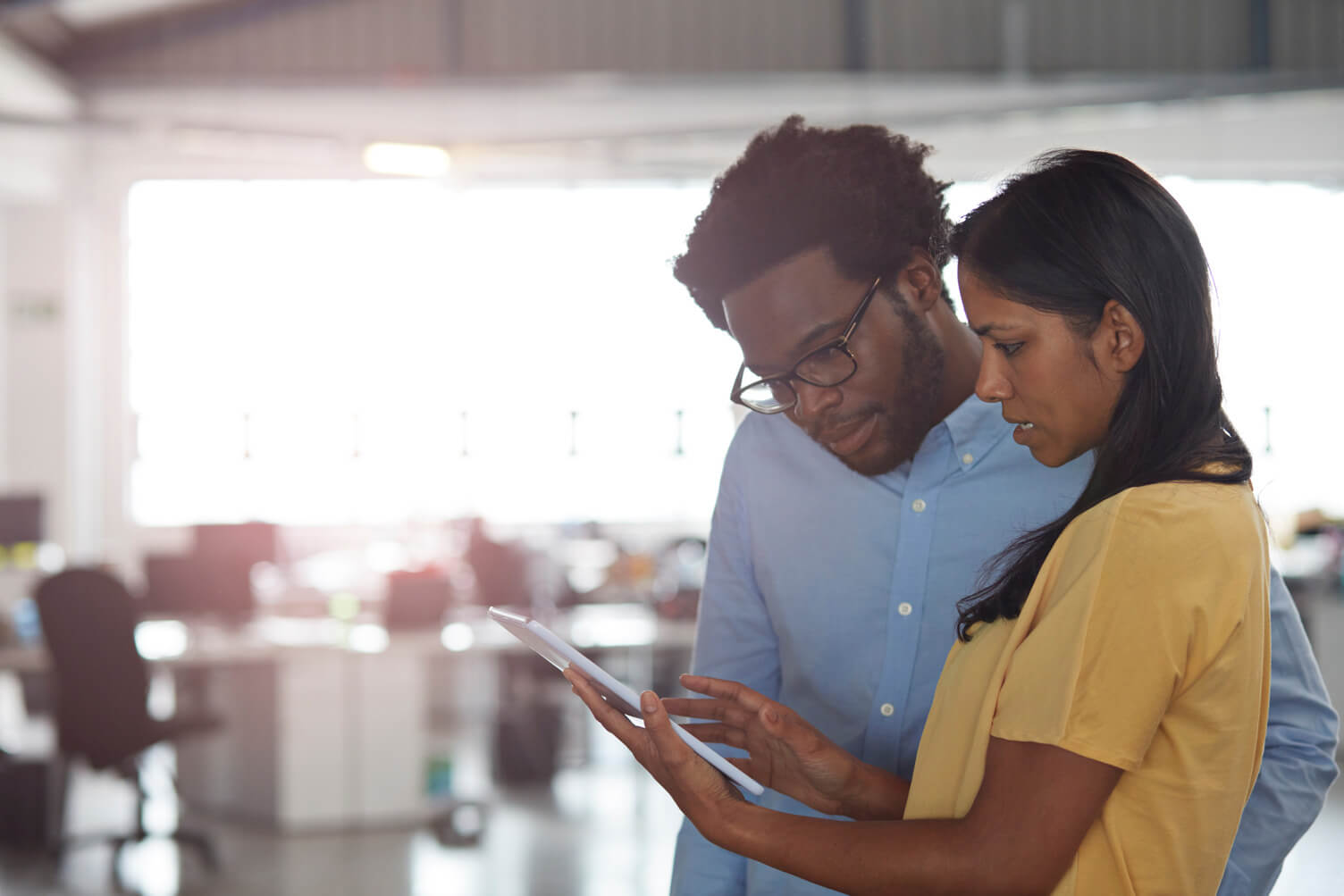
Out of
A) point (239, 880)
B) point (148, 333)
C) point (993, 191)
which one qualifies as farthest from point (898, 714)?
point (148, 333)

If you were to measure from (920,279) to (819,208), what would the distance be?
158mm

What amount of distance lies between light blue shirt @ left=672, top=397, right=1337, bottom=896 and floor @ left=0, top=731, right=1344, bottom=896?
10.7 feet

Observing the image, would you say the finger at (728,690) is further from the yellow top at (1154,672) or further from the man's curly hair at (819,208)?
the man's curly hair at (819,208)

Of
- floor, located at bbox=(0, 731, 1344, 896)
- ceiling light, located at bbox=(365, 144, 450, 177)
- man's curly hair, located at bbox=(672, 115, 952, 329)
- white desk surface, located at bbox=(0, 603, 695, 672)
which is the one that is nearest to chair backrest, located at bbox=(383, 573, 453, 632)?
white desk surface, located at bbox=(0, 603, 695, 672)

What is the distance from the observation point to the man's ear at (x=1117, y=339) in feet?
3.49

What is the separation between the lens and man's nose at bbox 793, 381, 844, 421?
4.88 ft

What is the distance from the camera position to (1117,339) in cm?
108

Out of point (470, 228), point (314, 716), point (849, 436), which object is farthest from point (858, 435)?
point (470, 228)

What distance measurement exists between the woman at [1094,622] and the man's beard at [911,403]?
1.03ft

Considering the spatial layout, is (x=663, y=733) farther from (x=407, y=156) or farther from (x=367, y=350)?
(x=367, y=350)

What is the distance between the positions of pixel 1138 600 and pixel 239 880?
4.57m

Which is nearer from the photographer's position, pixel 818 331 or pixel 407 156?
pixel 818 331

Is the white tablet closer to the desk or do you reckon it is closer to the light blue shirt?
the light blue shirt

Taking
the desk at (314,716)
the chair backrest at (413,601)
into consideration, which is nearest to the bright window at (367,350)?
the chair backrest at (413,601)
